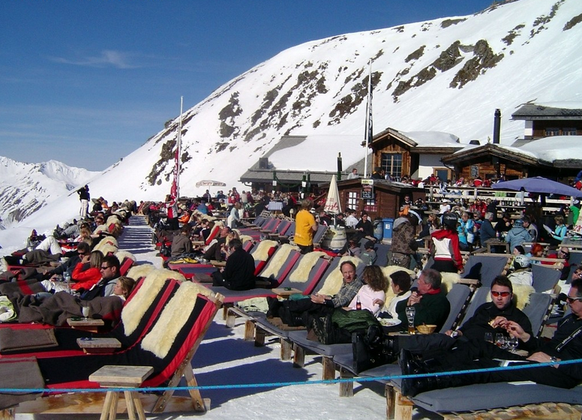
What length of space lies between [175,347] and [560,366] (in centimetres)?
290

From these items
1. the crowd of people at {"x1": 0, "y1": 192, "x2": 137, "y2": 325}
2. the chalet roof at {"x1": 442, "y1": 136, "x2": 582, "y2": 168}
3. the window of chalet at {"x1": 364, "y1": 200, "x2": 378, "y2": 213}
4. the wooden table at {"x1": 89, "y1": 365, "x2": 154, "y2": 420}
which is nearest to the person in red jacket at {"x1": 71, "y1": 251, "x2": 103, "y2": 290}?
the crowd of people at {"x1": 0, "y1": 192, "x2": 137, "y2": 325}

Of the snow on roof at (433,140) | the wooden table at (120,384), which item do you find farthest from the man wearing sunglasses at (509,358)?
the snow on roof at (433,140)

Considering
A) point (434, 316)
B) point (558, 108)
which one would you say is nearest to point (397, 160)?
point (558, 108)

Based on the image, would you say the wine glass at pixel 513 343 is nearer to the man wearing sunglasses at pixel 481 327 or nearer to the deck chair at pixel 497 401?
the man wearing sunglasses at pixel 481 327

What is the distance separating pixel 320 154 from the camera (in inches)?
1732

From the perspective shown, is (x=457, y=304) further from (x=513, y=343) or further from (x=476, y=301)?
(x=513, y=343)

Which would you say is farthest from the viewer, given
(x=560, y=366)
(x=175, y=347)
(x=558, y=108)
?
(x=558, y=108)

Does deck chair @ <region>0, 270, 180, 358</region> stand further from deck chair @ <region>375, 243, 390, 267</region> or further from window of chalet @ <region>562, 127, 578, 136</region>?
window of chalet @ <region>562, 127, 578, 136</region>

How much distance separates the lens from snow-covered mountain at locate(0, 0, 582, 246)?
177 feet

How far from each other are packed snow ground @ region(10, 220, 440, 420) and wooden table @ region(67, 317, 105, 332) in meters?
0.95

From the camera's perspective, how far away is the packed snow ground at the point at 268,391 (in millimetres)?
5113

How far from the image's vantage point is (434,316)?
6.10 m

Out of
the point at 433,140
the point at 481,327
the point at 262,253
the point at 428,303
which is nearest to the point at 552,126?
the point at 433,140

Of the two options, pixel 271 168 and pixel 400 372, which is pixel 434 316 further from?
pixel 271 168
